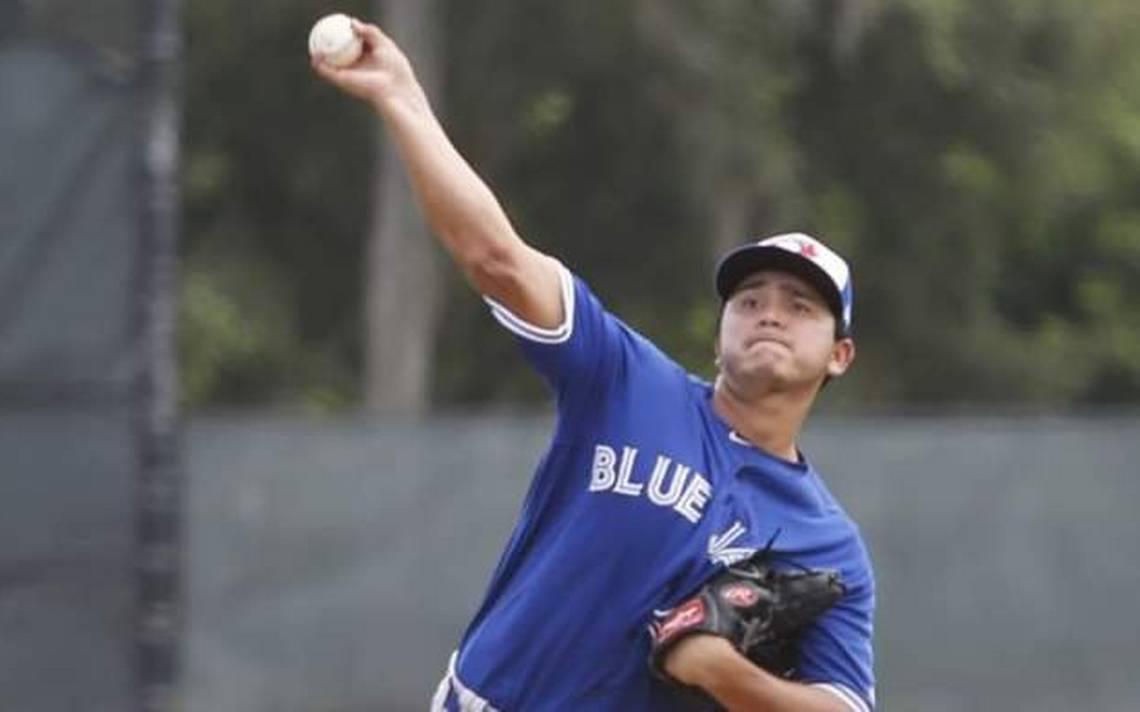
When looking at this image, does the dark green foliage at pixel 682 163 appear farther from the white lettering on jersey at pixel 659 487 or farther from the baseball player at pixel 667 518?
the white lettering on jersey at pixel 659 487

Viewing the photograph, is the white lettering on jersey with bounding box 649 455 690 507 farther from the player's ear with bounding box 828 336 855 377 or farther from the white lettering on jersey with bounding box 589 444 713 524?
the player's ear with bounding box 828 336 855 377

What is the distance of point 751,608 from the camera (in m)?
5.23

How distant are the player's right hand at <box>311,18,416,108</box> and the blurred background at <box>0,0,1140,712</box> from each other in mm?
2973

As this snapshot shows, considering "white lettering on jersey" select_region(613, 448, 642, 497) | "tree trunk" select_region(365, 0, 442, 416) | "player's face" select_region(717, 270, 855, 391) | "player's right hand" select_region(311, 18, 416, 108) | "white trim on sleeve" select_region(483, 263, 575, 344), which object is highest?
"tree trunk" select_region(365, 0, 442, 416)

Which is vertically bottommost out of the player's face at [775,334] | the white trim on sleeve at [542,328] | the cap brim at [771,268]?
the white trim on sleeve at [542,328]

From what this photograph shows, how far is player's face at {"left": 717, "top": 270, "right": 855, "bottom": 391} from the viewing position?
538 centimetres

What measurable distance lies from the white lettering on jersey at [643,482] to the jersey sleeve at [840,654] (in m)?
0.34

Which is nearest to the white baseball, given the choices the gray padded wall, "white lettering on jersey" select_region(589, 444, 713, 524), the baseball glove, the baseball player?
the baseball player

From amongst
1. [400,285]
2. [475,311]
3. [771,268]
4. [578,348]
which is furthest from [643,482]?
[475,311]

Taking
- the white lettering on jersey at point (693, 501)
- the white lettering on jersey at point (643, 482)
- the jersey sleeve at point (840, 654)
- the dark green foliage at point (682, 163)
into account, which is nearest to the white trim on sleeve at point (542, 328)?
the white lettering on jersey at point (643, 482)

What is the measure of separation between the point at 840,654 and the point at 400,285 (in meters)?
21.4

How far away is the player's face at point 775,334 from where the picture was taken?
5.38 metres

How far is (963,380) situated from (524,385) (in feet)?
13.3

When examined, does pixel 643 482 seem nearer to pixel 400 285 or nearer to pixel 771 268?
pixel 771 268
